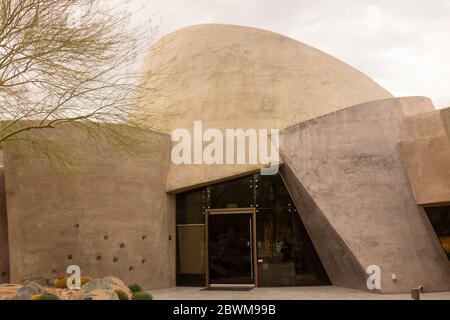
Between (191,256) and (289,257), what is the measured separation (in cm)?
322

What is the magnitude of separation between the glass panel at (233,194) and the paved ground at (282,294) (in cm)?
269

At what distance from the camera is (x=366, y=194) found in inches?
531

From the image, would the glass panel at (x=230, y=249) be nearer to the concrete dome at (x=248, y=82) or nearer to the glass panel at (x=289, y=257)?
the glass panel at (x=289, y=257)

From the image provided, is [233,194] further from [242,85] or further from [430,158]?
[430,158]

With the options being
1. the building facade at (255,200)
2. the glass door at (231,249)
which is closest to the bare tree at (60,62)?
the building facade at (255,200)

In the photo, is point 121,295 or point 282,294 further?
point 282,294

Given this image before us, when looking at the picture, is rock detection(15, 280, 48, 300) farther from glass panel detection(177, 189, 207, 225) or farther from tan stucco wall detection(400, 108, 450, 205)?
tan stucco wall detection(400, 108, 450, 205)

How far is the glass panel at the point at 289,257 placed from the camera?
14.9m

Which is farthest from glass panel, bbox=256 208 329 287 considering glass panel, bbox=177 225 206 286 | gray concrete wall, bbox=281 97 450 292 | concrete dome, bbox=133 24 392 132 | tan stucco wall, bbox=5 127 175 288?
concrete dome, bbox=133 24 392 132

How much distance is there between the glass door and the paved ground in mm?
740

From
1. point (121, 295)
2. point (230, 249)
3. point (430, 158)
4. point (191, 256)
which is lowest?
point (191, 256)

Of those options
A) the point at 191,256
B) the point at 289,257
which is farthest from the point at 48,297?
the point at 289,257

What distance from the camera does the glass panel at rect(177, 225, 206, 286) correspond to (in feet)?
50.9

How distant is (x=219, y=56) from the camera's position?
17.9m
